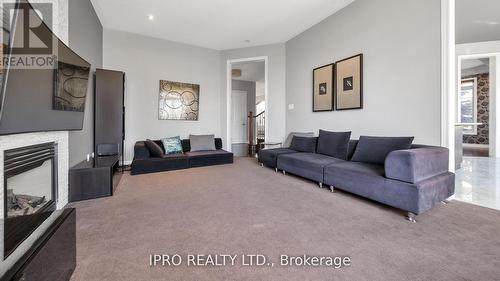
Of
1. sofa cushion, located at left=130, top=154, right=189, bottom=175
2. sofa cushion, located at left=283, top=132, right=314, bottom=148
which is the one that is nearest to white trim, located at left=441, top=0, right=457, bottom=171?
sofa cushion, located at left=283, top=132, right=314, bottom=148

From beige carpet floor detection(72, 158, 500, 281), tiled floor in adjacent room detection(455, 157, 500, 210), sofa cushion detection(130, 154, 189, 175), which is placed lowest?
beige carpet floor detection(72, 158, 500, 281)

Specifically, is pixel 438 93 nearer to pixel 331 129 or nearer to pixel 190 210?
pixel 331 129

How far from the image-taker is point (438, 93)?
2518mm

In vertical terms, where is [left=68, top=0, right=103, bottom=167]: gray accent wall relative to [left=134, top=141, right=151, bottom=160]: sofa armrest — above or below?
above

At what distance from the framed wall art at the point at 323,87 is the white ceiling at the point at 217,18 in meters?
1.01

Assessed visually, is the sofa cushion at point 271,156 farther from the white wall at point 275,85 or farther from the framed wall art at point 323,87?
the framed wall art at point 323,87

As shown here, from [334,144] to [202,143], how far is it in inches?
116

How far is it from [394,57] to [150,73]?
15.7ft

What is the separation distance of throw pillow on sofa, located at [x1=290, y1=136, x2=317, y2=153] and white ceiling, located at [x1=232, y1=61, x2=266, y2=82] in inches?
113

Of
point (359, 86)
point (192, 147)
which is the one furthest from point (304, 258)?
point (192, 147)

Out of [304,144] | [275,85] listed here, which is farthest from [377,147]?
[275,85]

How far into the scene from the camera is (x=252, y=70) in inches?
277

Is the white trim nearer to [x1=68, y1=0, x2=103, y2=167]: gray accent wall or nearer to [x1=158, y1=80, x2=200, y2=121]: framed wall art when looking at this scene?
[x1=68, y1=0, x2=103, y2=167]: gray accent wall

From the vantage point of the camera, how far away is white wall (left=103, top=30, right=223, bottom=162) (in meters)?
4.61
